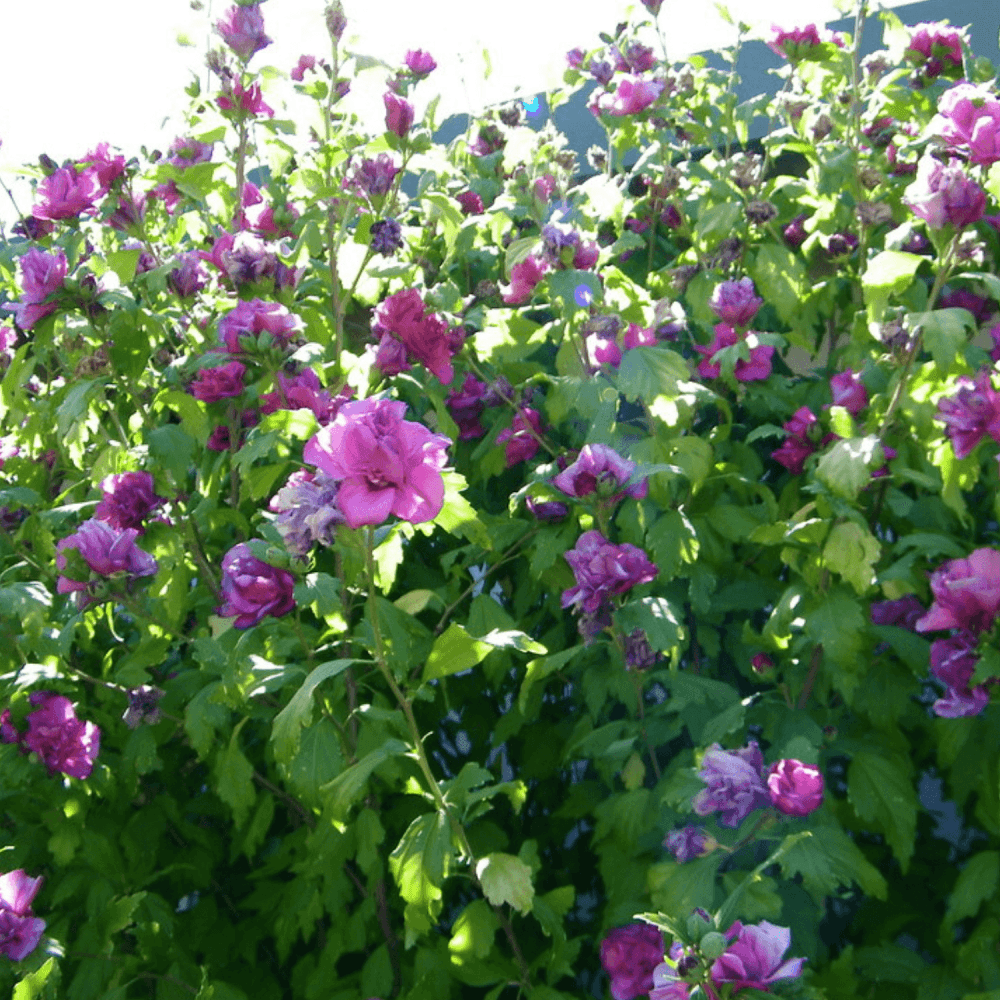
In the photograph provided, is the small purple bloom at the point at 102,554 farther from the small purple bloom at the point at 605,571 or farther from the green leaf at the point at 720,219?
the green leaf at the point at 720,219

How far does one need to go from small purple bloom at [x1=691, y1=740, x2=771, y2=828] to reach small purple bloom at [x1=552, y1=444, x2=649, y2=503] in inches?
15.5

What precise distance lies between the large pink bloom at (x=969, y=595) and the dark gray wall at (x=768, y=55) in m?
2.13

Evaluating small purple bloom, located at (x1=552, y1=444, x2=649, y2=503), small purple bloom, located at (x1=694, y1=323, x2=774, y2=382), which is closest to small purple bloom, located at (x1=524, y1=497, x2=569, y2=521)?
small purple bloom, located at (x1=552, y1=444, x2=649, y2=503)

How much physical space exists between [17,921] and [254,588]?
0.66 meters

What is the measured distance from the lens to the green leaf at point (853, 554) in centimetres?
149

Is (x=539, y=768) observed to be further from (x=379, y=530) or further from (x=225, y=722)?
(x=379, y=530)

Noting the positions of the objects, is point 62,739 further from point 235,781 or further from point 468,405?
point 468,405

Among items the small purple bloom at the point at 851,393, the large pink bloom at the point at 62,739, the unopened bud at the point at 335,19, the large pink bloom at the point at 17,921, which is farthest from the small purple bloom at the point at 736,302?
the large pink bloom at the point at 17,921

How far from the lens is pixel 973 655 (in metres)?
1.48

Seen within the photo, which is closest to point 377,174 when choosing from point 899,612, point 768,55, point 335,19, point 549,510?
point 335,19

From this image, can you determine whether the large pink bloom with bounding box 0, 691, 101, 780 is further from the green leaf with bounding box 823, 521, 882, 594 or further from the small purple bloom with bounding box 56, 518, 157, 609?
the green leaf with bounding box 823, 521, 882, 594

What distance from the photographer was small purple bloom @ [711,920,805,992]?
104 cm

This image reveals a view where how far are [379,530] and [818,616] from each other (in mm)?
624

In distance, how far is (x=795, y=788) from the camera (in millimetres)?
1335
